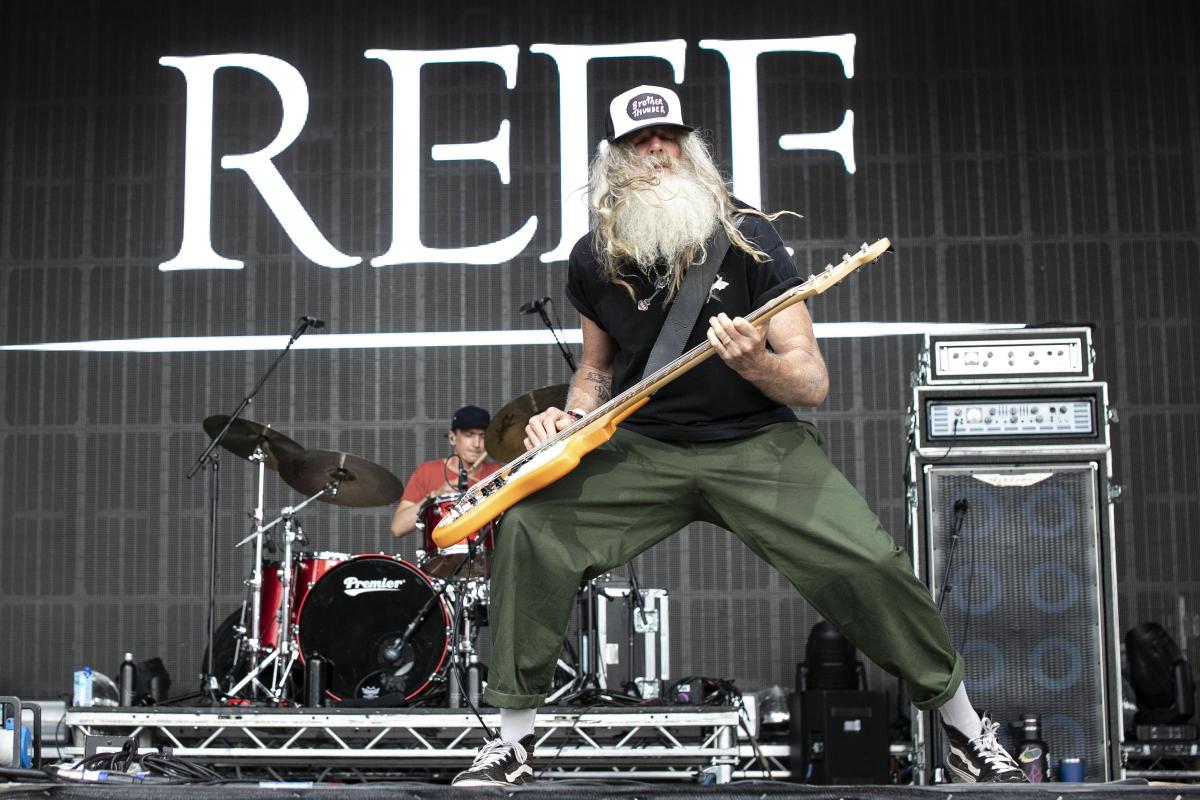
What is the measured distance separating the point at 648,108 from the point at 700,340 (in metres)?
0.60

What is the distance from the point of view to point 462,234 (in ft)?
24.1

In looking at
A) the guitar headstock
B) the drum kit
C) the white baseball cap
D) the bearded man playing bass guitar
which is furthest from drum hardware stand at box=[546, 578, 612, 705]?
the guitar headstock

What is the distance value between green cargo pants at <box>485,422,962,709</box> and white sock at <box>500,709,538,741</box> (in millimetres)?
31

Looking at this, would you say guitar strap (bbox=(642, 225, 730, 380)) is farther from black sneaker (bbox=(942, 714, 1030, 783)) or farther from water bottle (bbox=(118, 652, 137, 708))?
water bottle (bbox=(118, 652, 137, 708))

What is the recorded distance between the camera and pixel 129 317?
7379 millimetres

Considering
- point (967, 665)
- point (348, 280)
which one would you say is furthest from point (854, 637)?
point (348, 280)

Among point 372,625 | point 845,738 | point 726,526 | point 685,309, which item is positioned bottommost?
point 845,738

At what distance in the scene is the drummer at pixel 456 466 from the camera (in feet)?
22.2

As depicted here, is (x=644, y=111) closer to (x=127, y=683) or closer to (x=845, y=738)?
(x=845, y=738)

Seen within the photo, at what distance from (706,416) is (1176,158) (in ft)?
15.8

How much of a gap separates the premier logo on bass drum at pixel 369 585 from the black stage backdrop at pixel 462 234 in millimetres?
1169

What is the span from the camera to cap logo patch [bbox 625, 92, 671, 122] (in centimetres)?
352

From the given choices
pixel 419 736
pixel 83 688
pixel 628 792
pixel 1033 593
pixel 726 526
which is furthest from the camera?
pixel 83 688

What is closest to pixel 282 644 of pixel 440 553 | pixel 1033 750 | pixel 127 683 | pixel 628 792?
pixel 127 683
